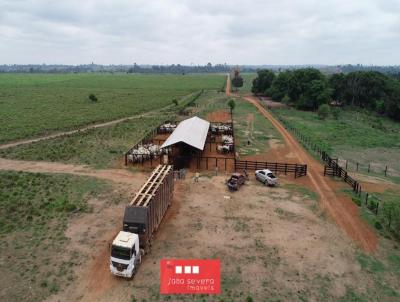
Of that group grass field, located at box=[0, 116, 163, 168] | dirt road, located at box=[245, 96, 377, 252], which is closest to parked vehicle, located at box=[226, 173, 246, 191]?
dirt road, located at box=[245, 96, 377, 252]

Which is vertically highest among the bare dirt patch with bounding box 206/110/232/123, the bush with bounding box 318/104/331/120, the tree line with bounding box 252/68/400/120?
the tree line with bounding box 252/68/400/120

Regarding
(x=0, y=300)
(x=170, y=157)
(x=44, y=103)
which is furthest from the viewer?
(x=44, y=103)

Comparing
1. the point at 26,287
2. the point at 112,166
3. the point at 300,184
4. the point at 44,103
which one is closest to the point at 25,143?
the point at 112,166

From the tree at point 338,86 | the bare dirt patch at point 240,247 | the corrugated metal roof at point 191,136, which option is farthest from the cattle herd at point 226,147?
the tree at point 338,86

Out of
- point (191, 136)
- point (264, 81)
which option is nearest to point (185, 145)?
point (191, 136)

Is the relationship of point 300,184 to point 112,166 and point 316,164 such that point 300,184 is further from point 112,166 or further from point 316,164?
point 112,166

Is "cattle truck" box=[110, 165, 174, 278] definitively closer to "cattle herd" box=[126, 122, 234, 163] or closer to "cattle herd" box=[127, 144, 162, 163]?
"cattle herd" box=[127, 144, 162, 163]

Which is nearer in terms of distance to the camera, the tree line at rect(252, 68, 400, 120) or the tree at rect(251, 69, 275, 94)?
the tree line at rect(252, 68, 400, 120)
